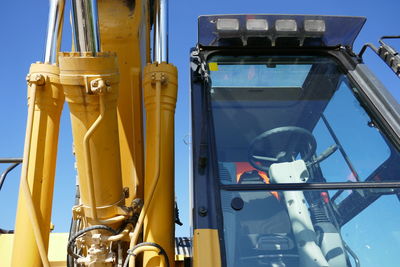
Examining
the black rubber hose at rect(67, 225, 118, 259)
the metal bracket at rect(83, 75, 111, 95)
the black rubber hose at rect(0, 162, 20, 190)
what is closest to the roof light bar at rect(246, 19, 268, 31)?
the metal bracket at rect(83, 75, 111, 95)

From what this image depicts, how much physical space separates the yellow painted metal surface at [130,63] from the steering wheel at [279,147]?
611mm

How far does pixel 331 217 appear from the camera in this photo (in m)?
1.82

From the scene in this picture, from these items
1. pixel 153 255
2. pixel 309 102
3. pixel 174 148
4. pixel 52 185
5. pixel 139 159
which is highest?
pixel 309 102

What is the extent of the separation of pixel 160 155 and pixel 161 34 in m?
0.57

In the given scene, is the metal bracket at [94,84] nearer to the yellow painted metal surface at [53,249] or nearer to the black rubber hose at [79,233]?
the black rubber hose at [79,233]

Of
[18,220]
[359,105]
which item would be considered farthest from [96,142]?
[359,105]

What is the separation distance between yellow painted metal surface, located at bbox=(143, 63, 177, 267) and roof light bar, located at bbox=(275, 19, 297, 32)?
26.9 inches

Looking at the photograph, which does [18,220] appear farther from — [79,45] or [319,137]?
[319,137]

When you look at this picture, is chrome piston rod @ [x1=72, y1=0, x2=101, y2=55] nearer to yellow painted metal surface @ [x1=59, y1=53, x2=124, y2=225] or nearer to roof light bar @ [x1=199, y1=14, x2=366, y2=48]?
yellow painted metal surface @ [x1=59, y1=53, x2=124, y2=225]

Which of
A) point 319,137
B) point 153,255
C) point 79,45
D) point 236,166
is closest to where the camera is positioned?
point 79,45

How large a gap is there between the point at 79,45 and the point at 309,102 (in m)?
1.19

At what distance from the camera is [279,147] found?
6.66 feet

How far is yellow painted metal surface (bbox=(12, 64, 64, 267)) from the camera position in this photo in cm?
175

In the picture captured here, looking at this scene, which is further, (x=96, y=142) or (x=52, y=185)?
(x=52, y=185)
